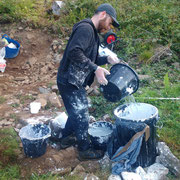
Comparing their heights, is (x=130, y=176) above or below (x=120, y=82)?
below

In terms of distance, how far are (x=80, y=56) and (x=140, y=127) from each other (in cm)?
109

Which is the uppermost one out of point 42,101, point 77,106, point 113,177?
point 77,106

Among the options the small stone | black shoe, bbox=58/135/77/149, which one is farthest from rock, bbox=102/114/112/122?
the small stone

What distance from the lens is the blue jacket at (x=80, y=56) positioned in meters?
2.78

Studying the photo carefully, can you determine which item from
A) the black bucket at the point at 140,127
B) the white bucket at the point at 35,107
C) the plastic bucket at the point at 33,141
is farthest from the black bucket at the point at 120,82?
the white bucket at the point at 35,107

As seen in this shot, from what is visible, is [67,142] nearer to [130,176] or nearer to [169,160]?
[130,176]

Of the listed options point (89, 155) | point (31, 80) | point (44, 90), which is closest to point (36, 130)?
point (89, 155)

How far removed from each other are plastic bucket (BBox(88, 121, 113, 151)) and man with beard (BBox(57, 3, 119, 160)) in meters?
0.10

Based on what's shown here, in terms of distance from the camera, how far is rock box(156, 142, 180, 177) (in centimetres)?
306

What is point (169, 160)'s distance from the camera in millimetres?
3119

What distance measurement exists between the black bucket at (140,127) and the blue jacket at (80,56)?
0.67 m

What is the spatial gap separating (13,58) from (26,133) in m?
4.49

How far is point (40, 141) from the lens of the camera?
3199 mm

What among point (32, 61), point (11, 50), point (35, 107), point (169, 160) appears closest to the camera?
point (169, 160)
